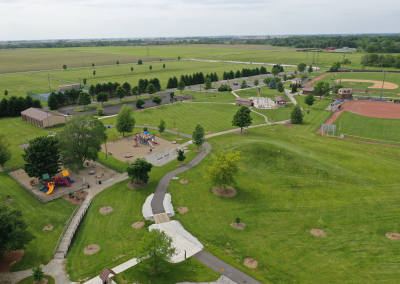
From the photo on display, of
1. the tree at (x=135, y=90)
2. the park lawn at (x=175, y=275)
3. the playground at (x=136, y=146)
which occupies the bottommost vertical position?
the park lawn at (x=175, y=275)

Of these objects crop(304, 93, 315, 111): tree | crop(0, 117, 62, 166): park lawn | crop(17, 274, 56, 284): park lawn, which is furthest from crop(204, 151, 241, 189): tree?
crop(304, 93, 315, 111): tree

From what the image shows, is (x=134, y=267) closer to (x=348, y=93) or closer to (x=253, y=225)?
(x=253, y=225)

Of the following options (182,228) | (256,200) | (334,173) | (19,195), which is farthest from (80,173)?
(334,173)

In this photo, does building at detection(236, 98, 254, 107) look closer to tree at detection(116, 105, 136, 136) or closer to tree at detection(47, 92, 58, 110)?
tree at detection(116, 105, 136, 136)

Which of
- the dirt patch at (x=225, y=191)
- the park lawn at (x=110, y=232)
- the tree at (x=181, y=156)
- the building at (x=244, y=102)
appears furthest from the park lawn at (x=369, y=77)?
the park lawn at (x=110, y=232)

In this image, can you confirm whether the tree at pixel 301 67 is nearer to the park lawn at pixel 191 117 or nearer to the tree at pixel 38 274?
the park lawn at pixel 191 117

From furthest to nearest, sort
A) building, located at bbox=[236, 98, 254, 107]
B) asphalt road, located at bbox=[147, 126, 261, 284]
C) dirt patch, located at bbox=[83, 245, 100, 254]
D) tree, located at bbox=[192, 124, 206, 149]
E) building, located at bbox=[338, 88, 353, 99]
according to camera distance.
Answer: building, located at bbox=[338, 88, 353, 99] → building, located at bbox=[236, 98, 254, 107] → tree, located at bbox=[192, 124, 206, 149] → dirt patch, located at bbox=[83, 245, 100, 254] → asphalt road, located at bbox=[147, 126, 261, 284]

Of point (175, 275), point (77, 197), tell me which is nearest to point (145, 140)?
point (77, 197)
